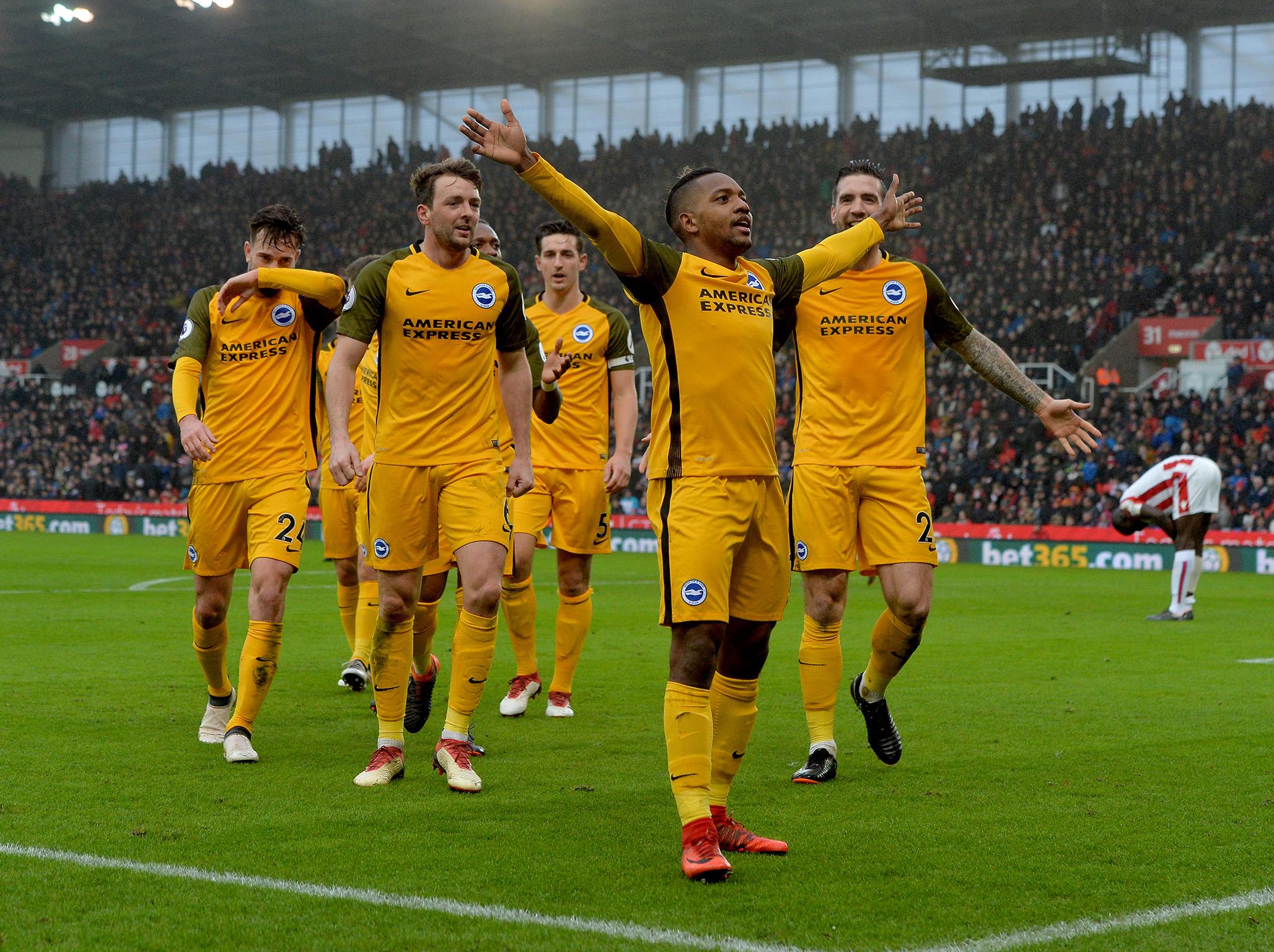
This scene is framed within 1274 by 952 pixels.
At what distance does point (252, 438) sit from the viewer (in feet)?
22.2

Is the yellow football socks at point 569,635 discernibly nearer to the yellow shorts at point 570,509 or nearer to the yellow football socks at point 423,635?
the yellow shorts at point 570,509

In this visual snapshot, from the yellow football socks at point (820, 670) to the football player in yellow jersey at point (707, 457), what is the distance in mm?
1329

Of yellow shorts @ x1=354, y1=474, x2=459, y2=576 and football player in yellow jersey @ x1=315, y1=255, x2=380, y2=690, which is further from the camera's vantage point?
football player in yellow jersey @ x1=315, y1=255, x2=380, y2=690

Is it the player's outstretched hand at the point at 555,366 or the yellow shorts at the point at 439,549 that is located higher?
the player's outstretched hand at the point at 555,366

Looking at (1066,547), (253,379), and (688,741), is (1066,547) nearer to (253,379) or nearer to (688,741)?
(253,379)

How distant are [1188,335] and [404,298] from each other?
25845mm

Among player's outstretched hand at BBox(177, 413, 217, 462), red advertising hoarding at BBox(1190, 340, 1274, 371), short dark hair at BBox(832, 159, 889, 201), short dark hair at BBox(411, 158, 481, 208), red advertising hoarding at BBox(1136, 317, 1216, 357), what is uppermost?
red advertising hoarding at BBox(1136, 317, 1216, 357)

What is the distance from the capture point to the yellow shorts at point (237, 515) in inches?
262

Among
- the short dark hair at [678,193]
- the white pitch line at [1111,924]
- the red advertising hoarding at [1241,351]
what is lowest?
the white pitch line at [1111,924]

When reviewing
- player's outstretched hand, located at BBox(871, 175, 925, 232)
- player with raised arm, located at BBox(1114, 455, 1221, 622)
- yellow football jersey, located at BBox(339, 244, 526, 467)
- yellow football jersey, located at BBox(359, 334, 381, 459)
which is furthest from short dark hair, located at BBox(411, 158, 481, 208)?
player with raised arm, located at BBox(1114, 455, 1221, 622)

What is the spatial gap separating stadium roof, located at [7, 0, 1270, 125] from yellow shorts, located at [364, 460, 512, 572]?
31.7 m

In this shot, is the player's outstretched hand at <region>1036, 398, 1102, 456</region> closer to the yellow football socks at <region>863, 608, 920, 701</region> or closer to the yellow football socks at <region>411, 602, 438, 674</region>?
the yellow football socks at <region>863, 608, 920, 701</region>

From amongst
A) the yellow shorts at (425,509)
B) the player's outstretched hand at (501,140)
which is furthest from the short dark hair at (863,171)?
the player's outstretched hand at (501,140)

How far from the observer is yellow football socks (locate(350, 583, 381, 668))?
8836 mm
